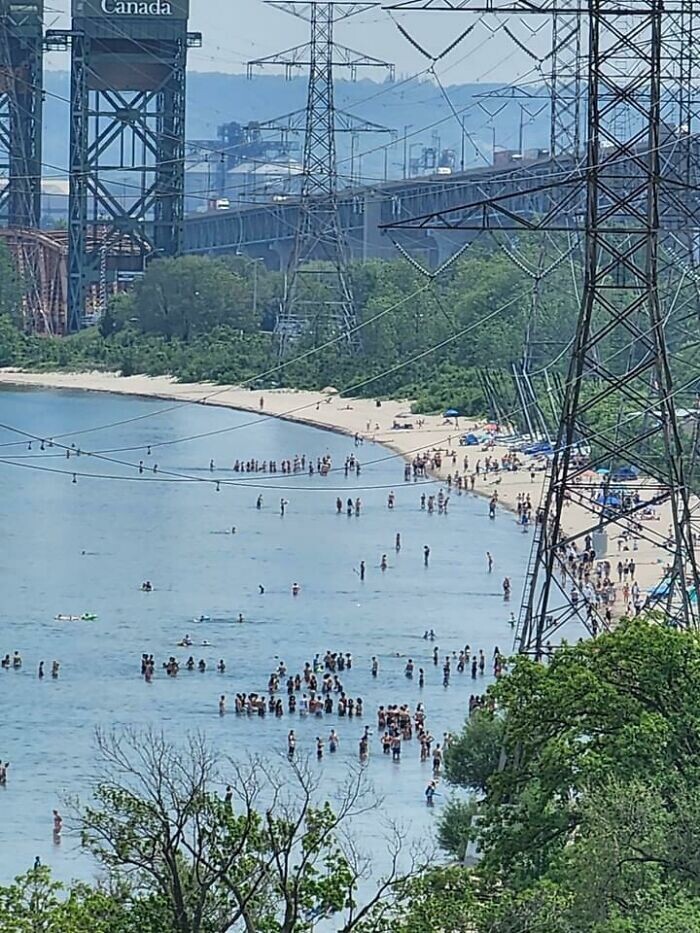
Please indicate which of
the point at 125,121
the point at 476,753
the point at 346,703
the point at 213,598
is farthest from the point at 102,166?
the point at 476,753

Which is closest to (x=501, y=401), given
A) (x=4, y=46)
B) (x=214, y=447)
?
(x=214, y=447)

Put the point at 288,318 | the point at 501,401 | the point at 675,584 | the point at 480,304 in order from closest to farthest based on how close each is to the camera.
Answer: the point at 675,584 < the point at 501,401 < the point at 480,304 < the point at 288,318

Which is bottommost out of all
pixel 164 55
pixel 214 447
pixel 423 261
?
pixel 214 447

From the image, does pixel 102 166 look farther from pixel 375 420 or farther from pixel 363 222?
pixel 375 420

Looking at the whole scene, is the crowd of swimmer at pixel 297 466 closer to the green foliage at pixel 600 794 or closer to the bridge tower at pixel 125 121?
the bridge tower at pixel 125 121

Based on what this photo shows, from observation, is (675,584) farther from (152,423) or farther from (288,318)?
(288,318)

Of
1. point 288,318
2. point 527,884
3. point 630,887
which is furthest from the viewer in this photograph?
point 288,318

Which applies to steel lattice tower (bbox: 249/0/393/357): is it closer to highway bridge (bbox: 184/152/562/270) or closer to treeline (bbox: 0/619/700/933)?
highway bridge (bbox: 184/152/562/270)
